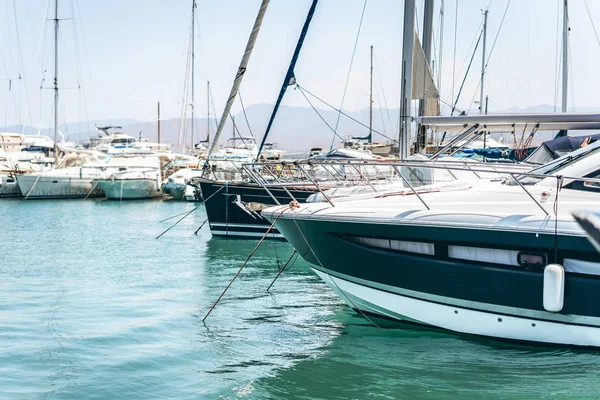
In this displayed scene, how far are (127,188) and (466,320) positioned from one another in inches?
1611

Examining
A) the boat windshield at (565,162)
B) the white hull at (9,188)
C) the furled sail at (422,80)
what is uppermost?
the furled sail at (422,80)

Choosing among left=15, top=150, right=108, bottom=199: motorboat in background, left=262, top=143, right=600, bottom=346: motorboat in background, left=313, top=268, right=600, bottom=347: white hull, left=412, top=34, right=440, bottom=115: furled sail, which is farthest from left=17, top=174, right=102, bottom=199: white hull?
left=313, top=268, right=600, bottom=347: white hull

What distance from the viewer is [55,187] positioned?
4800 cm

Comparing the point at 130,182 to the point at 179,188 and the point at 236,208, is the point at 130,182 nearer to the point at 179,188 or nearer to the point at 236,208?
the point at 179,188

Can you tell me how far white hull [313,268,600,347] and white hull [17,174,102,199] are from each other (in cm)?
4111

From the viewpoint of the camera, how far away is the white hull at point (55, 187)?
47281 millimetres

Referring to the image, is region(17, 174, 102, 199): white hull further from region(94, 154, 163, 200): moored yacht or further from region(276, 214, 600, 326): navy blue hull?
region(276, 214, 600, 326): navy blue hull

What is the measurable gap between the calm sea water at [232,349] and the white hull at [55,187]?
32.3 metres

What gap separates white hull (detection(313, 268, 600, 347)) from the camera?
8.35 m

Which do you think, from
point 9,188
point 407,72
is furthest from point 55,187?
point 407,72

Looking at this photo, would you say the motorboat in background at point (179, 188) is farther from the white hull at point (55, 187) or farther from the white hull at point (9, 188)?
the white hull at point (9, 188)

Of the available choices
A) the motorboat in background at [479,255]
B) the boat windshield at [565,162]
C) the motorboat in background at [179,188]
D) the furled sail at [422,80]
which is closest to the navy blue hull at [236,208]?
the furled sail at [422,80]

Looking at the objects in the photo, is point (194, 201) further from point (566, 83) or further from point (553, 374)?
point (553, 374)

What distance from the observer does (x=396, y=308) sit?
9.39 meters
